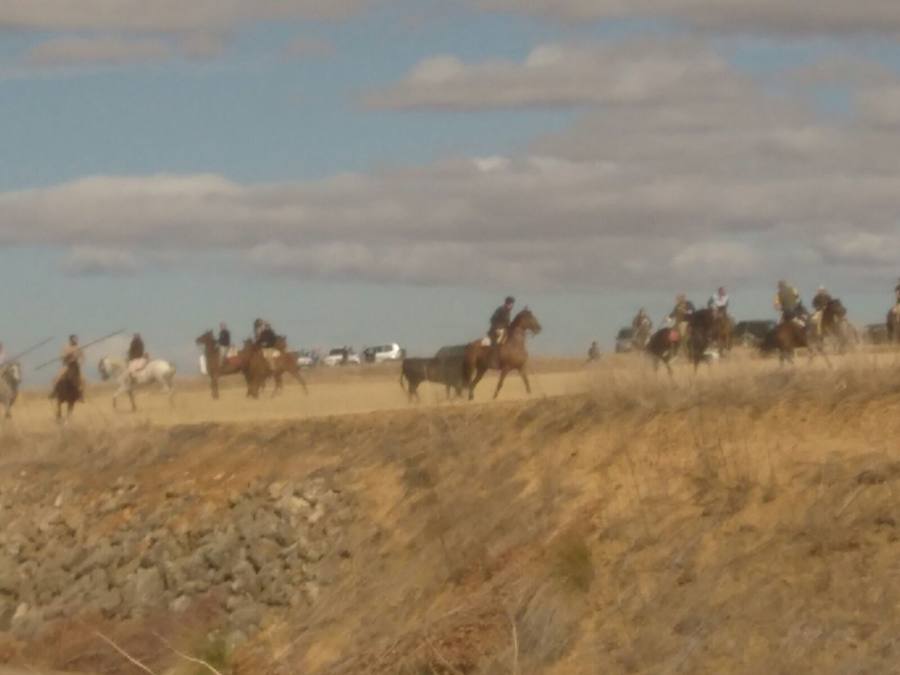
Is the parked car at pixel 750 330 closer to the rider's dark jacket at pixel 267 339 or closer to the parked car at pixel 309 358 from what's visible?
the rider's dark jacket at pixel 267 339

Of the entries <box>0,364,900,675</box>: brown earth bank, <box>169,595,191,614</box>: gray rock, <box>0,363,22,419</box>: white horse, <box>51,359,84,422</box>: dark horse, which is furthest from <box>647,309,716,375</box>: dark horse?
<box>169,595,191,614</box>: gray rock

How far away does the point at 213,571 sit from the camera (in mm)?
24281

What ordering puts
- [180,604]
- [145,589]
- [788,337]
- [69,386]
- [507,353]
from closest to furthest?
[180,604] < [145,589] < [507,353] < [788,337] < [69,386]

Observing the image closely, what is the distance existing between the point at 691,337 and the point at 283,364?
13.4 metres

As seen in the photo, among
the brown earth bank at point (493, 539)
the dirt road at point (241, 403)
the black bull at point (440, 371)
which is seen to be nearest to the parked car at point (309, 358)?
the dirt road at point (241, 403)

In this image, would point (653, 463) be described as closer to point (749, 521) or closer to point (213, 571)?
point (749, 521)

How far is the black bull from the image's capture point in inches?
1604

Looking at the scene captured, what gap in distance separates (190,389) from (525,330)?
29.8 m

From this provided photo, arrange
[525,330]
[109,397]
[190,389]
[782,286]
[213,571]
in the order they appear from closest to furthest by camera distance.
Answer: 1. [213,571]
2. [525,330]
3. [782,286]
4. [109,397]
5. [190,389]

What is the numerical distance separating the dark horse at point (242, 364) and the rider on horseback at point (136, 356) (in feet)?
4.69

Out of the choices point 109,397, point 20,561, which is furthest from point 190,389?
point 20,561

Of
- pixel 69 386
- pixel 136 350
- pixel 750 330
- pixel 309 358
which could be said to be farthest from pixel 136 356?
pixel 309 358

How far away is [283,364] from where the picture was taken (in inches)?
2067

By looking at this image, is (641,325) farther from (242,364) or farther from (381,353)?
(381,353)
